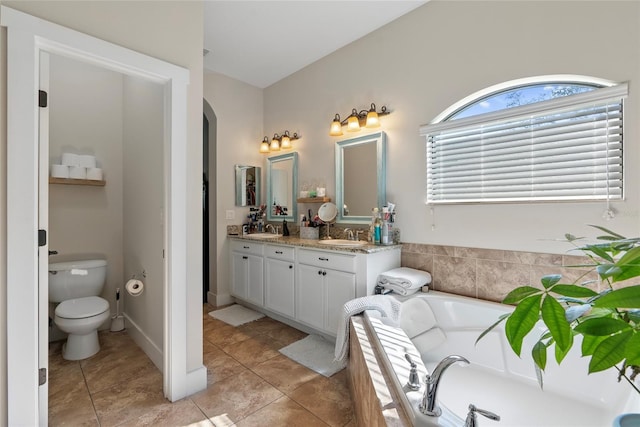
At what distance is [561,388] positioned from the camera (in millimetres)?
1701

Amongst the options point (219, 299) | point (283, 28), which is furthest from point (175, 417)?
point (283, 28)

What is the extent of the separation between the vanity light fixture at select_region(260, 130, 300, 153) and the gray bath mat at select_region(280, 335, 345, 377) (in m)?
2.22

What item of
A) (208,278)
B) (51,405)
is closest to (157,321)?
(51,405)

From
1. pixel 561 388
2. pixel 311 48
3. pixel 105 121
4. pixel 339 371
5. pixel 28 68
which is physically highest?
pixel 311 48

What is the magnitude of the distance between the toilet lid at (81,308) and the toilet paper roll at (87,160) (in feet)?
3.89

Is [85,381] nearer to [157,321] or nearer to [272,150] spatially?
[157,321]

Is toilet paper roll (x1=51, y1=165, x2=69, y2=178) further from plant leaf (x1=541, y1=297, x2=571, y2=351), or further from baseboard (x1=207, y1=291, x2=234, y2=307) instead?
plant leaf (x1=541, y1=297, x2=571, y2=351)

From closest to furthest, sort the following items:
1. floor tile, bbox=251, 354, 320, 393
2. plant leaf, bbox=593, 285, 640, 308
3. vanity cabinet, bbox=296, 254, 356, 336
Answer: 1. plant leaf, bbox=593, 285, 640, 308
2. floor tile, bbox=251, 354, 320, 393
3. vanity cabinet, bbox=296, 254, 356, 336

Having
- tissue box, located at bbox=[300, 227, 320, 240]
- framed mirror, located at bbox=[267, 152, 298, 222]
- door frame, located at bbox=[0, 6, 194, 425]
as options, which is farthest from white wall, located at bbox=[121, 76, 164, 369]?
framed mirror, located at bbox=[267, 152, 298, 222]

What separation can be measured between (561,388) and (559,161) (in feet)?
4.47

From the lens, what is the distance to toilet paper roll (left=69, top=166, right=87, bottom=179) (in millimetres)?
2635

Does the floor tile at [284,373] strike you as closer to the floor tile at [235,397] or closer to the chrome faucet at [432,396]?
the floor tile at [235,397]

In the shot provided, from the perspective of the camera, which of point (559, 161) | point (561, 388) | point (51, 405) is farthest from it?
point (559, 161)

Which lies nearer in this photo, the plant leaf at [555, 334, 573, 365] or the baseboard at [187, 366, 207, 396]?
the plant leaf at [555, 334, 573, 365]
